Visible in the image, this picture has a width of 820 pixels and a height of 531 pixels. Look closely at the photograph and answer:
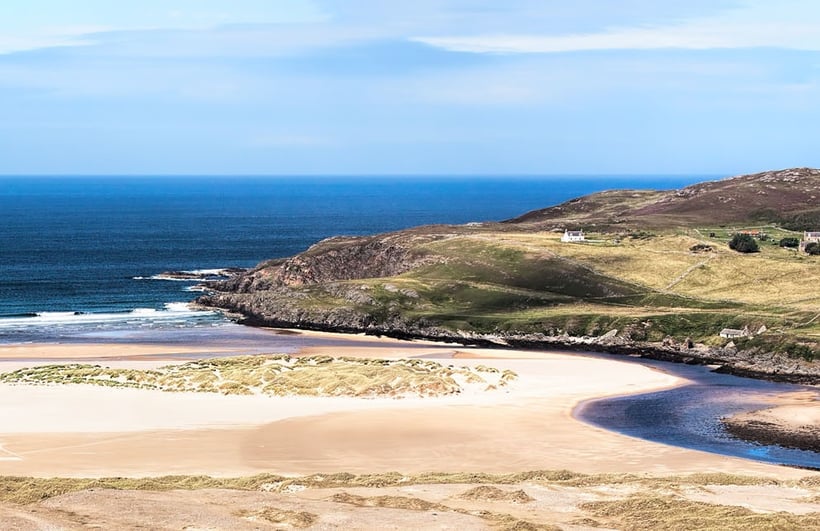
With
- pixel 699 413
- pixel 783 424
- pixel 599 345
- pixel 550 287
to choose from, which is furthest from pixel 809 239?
pixel 783 424

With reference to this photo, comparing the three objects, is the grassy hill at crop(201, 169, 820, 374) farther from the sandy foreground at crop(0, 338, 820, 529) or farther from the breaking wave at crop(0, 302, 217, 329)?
the sandy foreground at crop(0, 338, 820, 529)

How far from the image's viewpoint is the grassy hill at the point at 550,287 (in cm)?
11188

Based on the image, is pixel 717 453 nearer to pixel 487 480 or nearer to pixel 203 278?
pixel 487 480

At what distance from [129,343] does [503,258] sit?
56.7 metres

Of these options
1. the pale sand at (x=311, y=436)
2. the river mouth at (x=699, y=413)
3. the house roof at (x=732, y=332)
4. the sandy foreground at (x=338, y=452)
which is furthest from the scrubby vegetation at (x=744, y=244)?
the pale sand at (x=311, y=436)

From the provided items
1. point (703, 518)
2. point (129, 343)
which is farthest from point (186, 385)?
point (703, 518)

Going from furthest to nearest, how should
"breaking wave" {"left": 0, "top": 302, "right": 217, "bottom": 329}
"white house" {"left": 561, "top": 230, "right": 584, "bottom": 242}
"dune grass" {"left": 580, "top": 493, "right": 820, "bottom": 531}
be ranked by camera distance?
"white house" {"left": 561, "top": 230, "right": 584, "bottom": 242}, "breaking wave" {"left": 0, "top": 302, "right": 217, "bottom": 329}, "dune grass" {"left": 580, "top": 493, "right": 820, "bottom": 531}

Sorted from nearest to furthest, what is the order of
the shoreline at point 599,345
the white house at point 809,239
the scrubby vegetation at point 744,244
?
the shoreline at point 599,345 → the scrubby vegetation at point 744,244 → the white house at point 809,239

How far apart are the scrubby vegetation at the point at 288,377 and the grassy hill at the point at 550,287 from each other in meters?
31.0

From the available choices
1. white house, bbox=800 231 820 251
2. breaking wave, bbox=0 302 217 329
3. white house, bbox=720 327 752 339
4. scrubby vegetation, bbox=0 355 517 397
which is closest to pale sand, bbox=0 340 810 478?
scrubby vegetation, bbox=0 355 517 397

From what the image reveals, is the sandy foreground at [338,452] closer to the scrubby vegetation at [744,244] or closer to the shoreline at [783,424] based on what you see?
the shoreline at [783,424]

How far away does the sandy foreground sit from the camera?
43.3 meters

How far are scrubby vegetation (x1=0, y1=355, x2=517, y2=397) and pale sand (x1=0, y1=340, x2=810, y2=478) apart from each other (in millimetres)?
2034

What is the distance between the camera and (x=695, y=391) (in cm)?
8388
